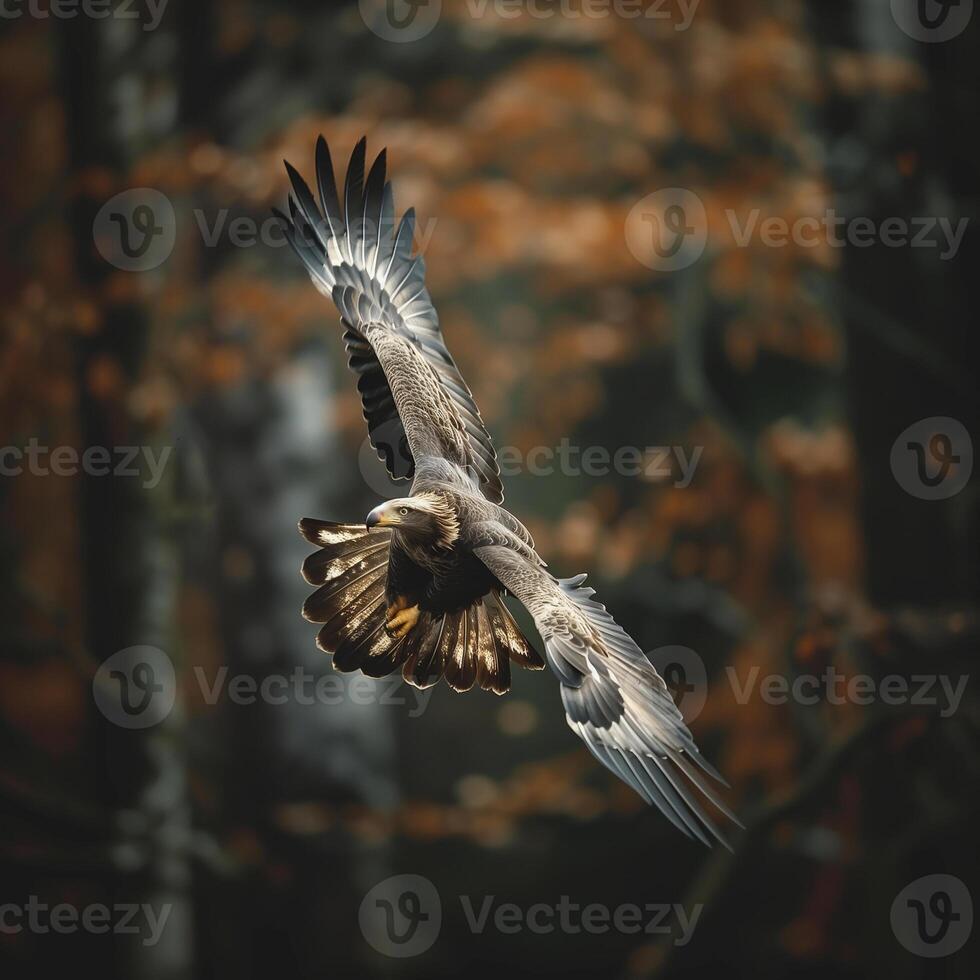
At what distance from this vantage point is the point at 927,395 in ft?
18.7

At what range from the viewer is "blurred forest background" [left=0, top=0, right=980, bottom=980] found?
5.73 metres

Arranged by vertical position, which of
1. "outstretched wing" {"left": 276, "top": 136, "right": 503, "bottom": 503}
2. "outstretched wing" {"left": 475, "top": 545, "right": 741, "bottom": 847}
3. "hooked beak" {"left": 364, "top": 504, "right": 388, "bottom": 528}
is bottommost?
"outstretched wing" {"left": 475, "top": 545, "right": 741, "bottom": 847}

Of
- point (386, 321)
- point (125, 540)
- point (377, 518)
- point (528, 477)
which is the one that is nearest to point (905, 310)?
point (528, 477)

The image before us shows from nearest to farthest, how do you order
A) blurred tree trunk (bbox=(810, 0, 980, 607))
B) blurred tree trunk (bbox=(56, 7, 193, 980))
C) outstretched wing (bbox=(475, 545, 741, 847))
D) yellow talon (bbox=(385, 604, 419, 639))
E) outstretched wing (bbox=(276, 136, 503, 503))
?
1. outstretched wing (bbox=(475, 545, 741, 847))
2. yellow talon (bbox=(385, 604, 419, 639))
3. outstretched wing (bbox=(276, 136, 503, 503))
4. blurred tree trunk (bbox=(810, 0, 980, 607))
5. blurred tree trunk (bbox=(56, 7, 193, 980))

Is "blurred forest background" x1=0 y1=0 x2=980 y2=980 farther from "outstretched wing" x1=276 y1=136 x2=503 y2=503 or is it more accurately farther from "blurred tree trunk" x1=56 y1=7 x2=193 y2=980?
"outstretched wing" x1=276 y1=136 x2=503 y2=503

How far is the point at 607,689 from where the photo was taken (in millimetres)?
2705

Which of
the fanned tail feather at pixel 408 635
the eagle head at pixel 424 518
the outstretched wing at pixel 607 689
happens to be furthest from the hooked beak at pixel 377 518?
the fanned tail feather at pixel 408 635

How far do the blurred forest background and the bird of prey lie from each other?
223cm

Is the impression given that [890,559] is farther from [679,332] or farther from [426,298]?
[426,298]

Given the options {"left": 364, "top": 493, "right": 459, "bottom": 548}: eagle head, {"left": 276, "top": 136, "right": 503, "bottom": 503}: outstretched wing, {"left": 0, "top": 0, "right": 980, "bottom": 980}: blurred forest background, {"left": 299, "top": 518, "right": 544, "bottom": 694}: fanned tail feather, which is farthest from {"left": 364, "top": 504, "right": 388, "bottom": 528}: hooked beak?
{"left": 0, "top": 0, "right": 980, "bottom": 980}: blurred forest background

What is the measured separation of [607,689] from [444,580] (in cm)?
39

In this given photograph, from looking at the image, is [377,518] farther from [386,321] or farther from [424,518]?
[386,321]

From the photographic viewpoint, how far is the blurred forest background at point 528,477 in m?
5.73

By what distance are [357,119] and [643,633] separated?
247cm
